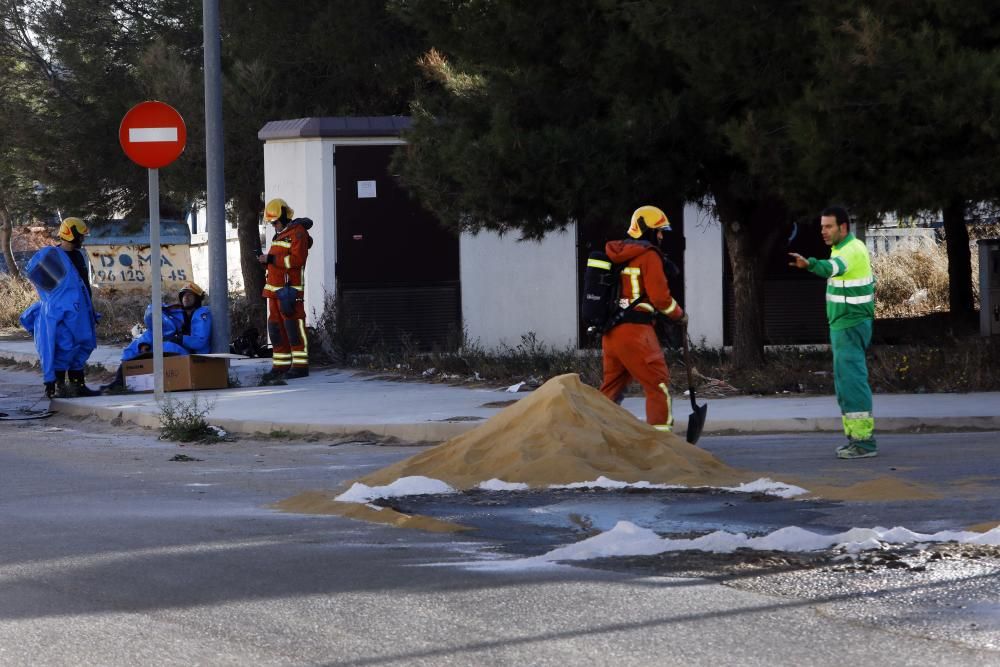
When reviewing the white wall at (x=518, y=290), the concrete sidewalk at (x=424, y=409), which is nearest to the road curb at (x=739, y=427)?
the concrete sidewalk at (x=424, y=409)

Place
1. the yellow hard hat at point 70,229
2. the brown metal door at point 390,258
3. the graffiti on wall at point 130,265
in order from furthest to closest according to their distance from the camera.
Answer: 1. the graffiti on wall at point 130,265
2. the brown metal door at point 390,258
3. the yellow hard hat at point 70,229

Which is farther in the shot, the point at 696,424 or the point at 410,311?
the point at 410,311

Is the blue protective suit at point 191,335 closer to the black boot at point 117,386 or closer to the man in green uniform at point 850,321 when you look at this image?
the black boot at point 117,386

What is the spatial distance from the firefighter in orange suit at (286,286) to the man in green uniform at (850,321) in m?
7.38

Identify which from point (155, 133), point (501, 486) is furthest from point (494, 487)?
point (155, 133)

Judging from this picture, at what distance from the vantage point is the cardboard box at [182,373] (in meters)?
16.5

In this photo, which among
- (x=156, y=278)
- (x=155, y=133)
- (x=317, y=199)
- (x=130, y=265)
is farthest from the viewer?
(x=130, y=265)

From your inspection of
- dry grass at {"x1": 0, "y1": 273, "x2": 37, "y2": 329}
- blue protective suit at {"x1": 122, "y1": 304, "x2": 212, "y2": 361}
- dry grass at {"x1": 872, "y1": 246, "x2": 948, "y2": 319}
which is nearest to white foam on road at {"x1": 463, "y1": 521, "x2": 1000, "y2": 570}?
blue protective suit at {"x1": 122, "y1": 304, "x2": 212, "y2": 361}

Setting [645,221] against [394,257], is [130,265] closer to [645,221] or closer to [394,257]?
[394,257]

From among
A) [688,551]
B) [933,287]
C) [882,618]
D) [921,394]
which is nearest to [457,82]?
[921,394]

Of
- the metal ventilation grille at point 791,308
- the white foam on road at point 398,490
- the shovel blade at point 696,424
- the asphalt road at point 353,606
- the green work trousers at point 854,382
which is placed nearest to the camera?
the asphalt road at point 353,606

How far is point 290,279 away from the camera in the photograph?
56.3 ft

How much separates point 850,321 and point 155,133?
704cm

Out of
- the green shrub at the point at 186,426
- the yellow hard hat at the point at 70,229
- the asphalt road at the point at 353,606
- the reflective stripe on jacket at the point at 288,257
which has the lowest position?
the asphalt road at the point at 353,606
